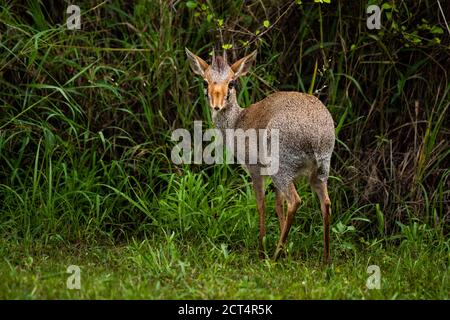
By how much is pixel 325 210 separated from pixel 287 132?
62 cm

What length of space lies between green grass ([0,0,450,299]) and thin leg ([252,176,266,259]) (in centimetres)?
16

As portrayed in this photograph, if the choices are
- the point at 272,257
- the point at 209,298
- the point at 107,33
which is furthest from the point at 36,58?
the point at 209,298

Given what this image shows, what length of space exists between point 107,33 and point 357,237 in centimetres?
288

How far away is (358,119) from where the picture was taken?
7.21 m

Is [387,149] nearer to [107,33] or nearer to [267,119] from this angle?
[267,119]

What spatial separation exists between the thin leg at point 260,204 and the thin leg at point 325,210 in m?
0.41

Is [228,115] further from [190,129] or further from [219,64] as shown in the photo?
[190,129]

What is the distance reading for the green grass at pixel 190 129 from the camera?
245 inches

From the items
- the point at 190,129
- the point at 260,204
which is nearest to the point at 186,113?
the point at 190,129

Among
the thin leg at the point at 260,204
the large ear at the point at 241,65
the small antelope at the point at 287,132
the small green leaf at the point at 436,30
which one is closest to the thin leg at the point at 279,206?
the small antelope at the point at 287,132

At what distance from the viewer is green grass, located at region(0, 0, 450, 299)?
6211mm

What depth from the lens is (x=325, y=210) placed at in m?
5.89

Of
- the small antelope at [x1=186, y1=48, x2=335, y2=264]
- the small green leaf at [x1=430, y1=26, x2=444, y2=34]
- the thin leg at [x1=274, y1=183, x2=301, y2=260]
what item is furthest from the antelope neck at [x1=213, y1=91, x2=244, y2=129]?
the small green leaf at [x1=430, y1=26, x2=444, y2=34]

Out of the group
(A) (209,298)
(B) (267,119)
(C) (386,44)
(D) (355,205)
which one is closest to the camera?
(A) (209,298)
